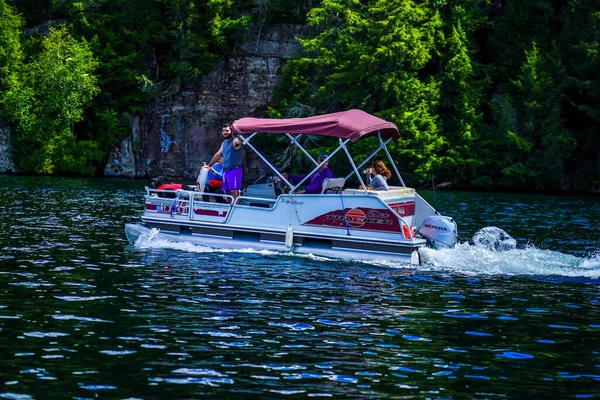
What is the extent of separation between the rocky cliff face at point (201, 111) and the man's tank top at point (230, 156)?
40.2 meters

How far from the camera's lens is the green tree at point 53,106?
60031 mm

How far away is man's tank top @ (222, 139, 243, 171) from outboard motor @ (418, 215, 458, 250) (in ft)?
15.2

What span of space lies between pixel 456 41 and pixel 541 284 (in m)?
43.0

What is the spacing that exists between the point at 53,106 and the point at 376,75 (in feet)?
70.3

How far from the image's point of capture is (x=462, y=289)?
1727 centimetres

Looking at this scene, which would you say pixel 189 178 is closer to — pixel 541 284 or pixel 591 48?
pixel 591 48

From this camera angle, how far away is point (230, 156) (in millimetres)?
21578

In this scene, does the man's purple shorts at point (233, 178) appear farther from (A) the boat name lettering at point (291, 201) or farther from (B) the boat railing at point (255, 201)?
(A) the boat name lettering at point (291, 201)

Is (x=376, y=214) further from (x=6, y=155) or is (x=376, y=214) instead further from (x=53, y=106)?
(x=53, y=106)

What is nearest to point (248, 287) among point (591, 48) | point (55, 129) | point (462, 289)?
point (462, 289)

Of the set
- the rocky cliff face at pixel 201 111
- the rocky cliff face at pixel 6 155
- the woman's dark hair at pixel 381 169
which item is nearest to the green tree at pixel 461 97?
the rocky cliff face at pixel 201 111

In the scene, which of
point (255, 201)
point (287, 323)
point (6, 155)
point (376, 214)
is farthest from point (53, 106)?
point (287, 323)

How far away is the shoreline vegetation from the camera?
5616 cm

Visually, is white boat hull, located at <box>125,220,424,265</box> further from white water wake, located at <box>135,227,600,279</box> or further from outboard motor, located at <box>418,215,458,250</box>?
outboard motor, located at <box>418,215,458,250</box>
